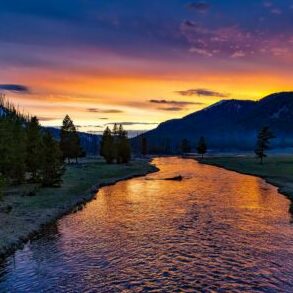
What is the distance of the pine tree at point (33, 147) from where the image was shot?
7294cm

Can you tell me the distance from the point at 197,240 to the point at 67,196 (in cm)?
2977

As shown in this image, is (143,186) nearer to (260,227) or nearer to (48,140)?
(48,140)

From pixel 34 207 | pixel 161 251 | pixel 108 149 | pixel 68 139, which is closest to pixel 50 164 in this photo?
pixel 34 207

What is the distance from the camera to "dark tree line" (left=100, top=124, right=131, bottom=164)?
144 metres

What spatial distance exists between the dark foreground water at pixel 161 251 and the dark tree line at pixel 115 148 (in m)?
89.3

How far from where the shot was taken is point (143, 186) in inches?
3068

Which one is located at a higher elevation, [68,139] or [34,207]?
[68,139]

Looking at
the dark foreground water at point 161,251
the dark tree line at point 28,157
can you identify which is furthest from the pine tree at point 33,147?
the dark foreground water at point 161,251

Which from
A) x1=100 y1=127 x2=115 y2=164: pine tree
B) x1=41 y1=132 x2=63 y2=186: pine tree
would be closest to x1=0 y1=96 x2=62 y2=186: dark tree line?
x1=41 y1=132 x2=63 y2=186: pine tree

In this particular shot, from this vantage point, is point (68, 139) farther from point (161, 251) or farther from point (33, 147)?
point (161, 251)

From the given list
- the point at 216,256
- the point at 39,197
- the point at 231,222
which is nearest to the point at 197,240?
the point at 216,256

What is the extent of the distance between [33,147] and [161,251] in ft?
170

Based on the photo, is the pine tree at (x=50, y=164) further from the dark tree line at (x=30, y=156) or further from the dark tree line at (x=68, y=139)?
the dark tree line at (x=68, y=139)

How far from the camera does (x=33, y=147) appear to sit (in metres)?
77.2
